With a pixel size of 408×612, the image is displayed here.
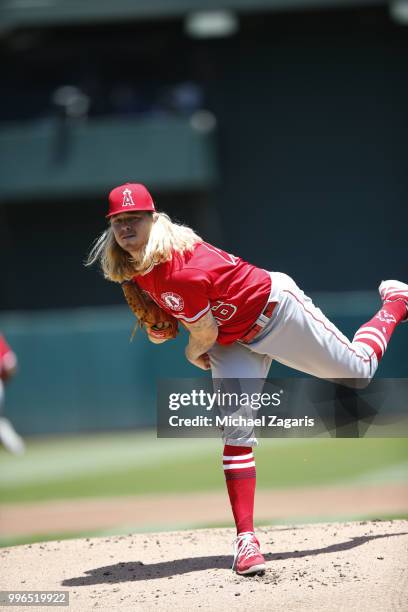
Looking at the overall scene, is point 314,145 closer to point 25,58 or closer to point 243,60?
point 243,60

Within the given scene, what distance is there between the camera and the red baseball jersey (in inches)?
164

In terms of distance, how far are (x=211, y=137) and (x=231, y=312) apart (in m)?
11.0

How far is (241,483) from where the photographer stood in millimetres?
4438

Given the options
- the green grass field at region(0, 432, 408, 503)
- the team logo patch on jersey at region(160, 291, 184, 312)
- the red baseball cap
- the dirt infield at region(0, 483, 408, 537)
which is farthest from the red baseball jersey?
the green grass field at region(0, 432, 408, 503)

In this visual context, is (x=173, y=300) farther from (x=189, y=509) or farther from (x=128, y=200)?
(x=189, y=509)

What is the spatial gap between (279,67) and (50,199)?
459 cm

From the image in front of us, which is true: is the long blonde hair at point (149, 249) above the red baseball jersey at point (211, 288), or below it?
above

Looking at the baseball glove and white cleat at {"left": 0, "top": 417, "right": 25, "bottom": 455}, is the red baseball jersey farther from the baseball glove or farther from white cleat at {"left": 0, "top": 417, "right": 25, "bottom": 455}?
white cleat at {"left": 0, "top": 417, "right": 25, "bottom": 455}

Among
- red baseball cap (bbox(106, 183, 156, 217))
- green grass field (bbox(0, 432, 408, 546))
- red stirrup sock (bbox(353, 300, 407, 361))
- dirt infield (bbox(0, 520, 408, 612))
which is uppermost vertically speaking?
red baseball cap (bbox(106, 183, 156, 217))

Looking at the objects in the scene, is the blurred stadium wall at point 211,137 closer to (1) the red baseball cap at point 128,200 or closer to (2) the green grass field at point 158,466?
(2) the green grass field at point 158,466

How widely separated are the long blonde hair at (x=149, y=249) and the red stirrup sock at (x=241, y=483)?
99cm

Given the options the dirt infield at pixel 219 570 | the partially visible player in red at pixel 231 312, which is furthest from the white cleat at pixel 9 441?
the partially visible player in red at pixel 231 312

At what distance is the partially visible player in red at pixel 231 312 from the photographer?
4.21m

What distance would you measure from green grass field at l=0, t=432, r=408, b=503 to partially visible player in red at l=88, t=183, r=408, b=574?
11.4ft
